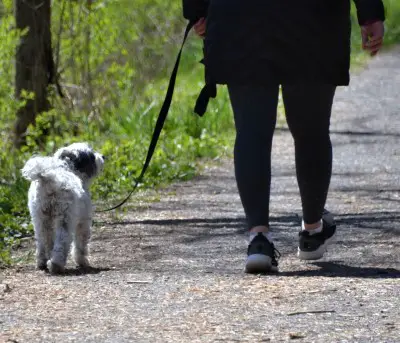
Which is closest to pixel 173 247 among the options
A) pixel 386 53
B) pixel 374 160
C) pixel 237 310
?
pixel 237 310

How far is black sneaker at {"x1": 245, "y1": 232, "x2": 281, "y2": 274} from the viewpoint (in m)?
5.36

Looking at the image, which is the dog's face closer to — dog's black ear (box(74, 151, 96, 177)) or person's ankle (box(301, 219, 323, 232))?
dog's black ear (box(74, 151, 96, 177))

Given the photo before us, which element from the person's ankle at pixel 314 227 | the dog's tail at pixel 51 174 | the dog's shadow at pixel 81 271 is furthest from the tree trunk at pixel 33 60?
the person's ankle at pixel 314 227

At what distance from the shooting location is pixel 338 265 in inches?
234

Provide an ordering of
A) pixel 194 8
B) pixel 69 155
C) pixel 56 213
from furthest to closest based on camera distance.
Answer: pixel 69 155, pixel 56 213, pixel 194 8

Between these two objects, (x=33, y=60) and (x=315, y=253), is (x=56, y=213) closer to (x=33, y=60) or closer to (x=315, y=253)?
(x=315, y=253)

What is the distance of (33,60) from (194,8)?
591cm

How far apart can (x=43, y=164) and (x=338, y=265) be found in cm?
162

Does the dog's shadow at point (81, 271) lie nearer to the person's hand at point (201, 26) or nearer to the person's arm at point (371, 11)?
the person's hand at point (201, 26)

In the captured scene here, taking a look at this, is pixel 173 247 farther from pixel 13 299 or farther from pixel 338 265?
pixel 13 299

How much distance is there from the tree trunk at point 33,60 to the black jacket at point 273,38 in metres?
5.86

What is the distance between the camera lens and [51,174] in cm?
626

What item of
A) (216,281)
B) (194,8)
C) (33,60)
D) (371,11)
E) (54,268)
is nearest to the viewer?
Answer: (216,281)

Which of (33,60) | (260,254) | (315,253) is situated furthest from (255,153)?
(33,60)
